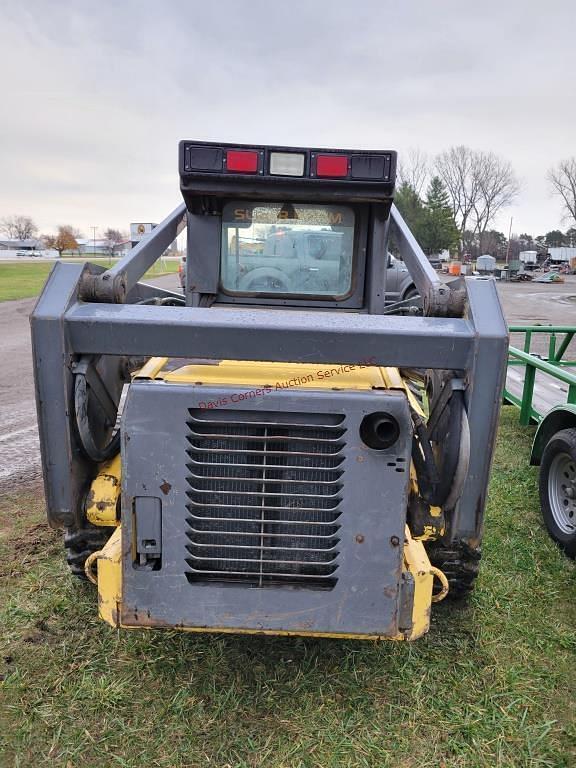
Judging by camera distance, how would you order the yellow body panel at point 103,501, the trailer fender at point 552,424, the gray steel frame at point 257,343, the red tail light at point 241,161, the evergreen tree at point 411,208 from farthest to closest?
the evergreen tree at point 411,208
the trailer fender at point 552,424
the red tail light at point 241,161
the yellow body panel at point 103,501
the gray steel frame at point 257,343

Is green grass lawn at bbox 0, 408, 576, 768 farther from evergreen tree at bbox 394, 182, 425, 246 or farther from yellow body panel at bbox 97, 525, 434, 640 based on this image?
evergreen tree at bbox 394, 182, 425, 246

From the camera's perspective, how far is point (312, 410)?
2.44m

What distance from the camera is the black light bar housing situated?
3.21 m

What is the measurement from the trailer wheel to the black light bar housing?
218cm

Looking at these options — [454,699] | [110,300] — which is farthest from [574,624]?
[110,300]

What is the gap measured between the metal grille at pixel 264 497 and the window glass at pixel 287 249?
1345 mm

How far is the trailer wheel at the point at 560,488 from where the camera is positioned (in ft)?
13.5

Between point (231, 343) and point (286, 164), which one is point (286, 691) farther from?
point (286, 164)

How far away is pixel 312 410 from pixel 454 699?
1.59 metres

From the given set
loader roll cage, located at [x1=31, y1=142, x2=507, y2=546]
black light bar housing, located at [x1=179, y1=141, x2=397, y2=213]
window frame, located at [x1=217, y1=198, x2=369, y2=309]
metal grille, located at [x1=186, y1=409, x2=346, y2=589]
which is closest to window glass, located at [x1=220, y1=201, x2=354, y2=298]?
window frame, located at [x1=217, y1=198, x2=369, y2=309]

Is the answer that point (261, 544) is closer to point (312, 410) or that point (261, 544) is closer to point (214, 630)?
point (214, 630)

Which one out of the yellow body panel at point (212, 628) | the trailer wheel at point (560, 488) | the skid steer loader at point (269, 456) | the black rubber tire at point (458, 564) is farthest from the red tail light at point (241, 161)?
the trailer wheel at point (560, 488)

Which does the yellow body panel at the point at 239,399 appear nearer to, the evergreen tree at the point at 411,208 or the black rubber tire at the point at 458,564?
the black rubber tire at the point at 458,564

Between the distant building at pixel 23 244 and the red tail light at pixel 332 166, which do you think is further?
the distant building at pixel 23 244
